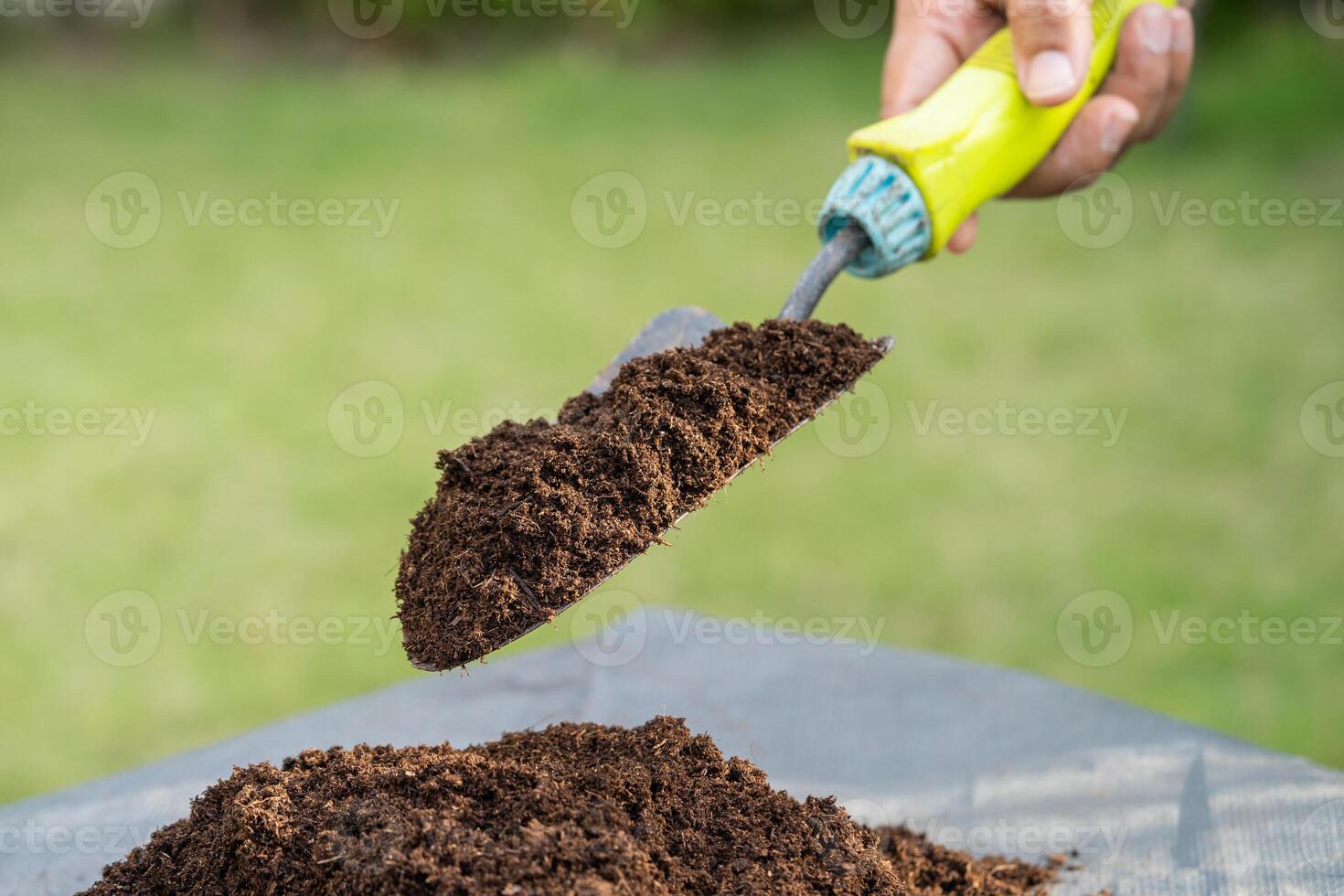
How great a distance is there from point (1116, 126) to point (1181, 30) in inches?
6.6

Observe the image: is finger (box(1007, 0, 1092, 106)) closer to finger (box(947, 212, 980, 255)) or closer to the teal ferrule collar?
the teal ferrule collar

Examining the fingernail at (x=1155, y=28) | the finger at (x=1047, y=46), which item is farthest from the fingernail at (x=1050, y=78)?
the fingernail at (x=1155, y=28)

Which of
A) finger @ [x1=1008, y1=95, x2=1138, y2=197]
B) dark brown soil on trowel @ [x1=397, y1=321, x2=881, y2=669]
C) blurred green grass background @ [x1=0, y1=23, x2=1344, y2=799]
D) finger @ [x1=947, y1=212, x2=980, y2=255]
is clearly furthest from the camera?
blurred green grass background @ [x1=0, y1=23, x2=1344, y2=799]

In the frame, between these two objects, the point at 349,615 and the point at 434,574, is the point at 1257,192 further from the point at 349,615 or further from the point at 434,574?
the point at 434,574

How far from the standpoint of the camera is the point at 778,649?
2113mm

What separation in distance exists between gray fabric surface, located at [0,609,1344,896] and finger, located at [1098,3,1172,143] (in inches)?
36.9

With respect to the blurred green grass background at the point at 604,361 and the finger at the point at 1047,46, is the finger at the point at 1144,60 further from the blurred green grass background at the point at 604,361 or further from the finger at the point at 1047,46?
the blurred green grass background at the point at 604,361

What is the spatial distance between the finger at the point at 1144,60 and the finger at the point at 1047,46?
0.16m

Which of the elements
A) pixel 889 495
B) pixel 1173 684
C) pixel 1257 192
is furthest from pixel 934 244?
pixel 1257 192

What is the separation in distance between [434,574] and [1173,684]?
2445mm

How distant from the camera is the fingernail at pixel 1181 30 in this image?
5.85 ft

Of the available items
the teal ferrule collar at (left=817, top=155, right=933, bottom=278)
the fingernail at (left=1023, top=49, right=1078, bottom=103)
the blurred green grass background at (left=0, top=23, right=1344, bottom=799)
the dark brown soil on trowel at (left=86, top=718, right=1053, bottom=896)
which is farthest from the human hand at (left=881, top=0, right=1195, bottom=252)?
the blurred green grass background at (left=0, top=23, right=1344, bottom=799)

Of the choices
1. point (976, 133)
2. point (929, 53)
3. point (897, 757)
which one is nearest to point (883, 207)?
point (976, 133)

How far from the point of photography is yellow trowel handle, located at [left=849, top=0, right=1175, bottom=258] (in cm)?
156
